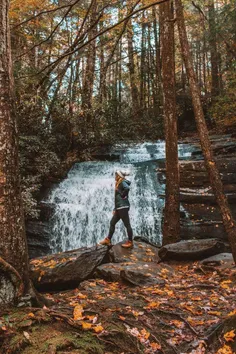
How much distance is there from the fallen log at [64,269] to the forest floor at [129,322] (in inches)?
15.2

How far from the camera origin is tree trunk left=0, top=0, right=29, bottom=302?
3141mm

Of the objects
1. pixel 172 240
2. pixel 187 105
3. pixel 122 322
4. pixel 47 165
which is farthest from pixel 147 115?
pixel 122 322

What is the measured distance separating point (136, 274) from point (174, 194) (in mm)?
3207

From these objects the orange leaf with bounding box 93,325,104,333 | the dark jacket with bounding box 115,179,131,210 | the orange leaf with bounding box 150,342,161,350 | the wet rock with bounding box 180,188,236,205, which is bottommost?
the orange leaf with bounding box 150,342,161,350

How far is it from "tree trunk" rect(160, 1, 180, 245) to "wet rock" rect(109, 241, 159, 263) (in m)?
0.97

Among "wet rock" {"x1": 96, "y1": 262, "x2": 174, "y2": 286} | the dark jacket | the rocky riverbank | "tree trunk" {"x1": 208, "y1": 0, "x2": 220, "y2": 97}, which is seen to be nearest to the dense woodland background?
"tree trunk" {"x1": 208, "y1": 0, "x2": 220, "y2": 97}

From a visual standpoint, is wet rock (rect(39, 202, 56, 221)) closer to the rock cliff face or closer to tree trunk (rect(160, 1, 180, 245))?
tree trunk (rect(160, 1, 180, 245))

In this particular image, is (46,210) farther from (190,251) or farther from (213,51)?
(213,51)

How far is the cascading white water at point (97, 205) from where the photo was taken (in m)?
10.3

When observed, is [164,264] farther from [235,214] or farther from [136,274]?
[235,214]

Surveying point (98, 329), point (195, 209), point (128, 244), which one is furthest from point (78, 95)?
point (98, 329)

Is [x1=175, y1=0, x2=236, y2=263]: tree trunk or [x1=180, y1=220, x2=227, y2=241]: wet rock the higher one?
[x1=175, y1=0, x2=236, y2=263]: tree trunk

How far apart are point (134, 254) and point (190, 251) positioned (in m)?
1.40

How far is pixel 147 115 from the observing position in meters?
20.1
